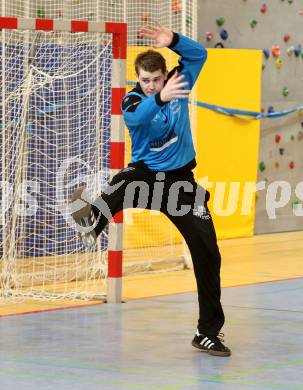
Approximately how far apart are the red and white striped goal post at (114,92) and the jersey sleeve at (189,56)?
5.44ft

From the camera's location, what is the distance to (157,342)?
6.51 metres

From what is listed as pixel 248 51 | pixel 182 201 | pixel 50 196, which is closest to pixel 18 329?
pixel 182 201

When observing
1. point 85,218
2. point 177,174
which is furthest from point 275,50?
point 177,174

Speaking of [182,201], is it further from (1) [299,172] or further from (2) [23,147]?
(1) [299,172]

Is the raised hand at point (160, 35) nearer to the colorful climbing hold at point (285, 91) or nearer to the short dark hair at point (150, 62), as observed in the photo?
the short dark hair at point (150, 62)

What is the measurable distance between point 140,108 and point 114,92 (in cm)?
218

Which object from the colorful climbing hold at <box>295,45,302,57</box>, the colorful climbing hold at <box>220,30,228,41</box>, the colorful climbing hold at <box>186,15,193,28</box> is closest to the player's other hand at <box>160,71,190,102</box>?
the colorful climbing hold at <box>186,15,193,28</box>

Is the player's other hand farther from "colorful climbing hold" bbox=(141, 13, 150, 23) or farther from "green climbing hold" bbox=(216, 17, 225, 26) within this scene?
"green climbing hold" bbox=(216, 17, 225, 26)

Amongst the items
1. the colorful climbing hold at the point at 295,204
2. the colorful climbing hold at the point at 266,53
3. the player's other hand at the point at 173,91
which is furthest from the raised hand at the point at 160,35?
the colorful climbing hold at the point at 295,204

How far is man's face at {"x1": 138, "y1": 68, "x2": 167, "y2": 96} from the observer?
19.7ft

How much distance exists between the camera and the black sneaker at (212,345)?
6121 mm

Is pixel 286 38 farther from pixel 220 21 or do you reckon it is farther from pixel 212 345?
pixel 212 345

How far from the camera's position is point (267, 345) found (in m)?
6.43

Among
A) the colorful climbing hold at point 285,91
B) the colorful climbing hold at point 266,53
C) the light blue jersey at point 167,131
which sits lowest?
the light blue jersey at point 167,131
